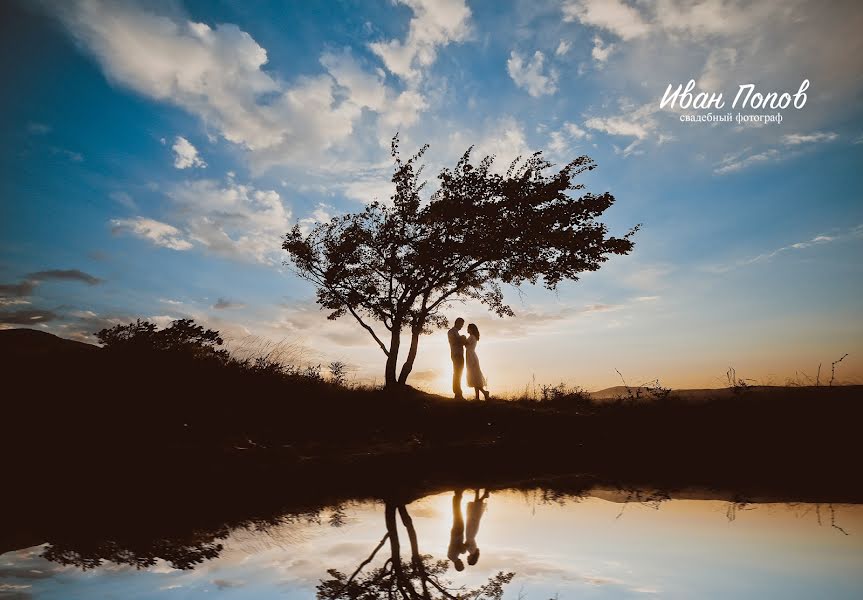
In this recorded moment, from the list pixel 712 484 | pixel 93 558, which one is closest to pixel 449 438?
pixel 712 484

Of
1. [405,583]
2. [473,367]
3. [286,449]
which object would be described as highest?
[473,367]

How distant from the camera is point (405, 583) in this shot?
254 centimetres

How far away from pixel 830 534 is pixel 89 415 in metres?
8.28

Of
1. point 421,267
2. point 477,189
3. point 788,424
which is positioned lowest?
point 788,424

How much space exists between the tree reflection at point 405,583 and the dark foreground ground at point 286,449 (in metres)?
1.28

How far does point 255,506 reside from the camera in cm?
410

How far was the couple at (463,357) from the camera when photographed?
650 inches

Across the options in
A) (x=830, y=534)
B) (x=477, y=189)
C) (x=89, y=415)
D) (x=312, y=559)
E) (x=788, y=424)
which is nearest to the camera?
(x=312, y=559)

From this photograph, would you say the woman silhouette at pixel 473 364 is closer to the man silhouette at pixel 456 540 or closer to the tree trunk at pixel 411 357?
the tree trunk at pixel 411 357

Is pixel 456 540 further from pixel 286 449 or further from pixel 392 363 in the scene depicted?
pixel 392 363

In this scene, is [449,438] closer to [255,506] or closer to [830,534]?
[255,506]

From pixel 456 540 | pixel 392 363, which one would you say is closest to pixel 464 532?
pixel 456 540

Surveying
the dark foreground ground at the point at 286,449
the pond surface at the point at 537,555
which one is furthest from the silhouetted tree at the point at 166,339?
the pond surface at the point at 537,555

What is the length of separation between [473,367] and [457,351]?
0.97 meters
